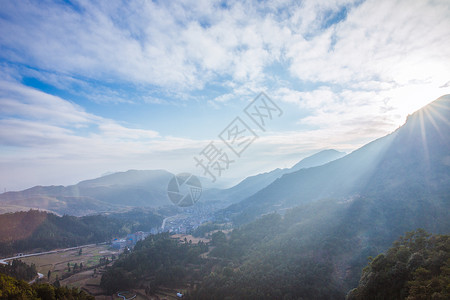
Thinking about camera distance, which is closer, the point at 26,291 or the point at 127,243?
the point at 26,291

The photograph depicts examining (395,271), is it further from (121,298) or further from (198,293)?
(121,298)

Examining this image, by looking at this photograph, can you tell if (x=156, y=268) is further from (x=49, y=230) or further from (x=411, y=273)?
(x=49, y=230)

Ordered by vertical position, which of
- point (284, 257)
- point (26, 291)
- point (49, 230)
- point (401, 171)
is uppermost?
point (26, 291)

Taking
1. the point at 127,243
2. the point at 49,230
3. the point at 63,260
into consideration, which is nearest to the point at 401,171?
the point at 127,243

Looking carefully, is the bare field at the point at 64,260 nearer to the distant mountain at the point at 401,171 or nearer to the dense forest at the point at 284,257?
the dense forest at the point at 284,257

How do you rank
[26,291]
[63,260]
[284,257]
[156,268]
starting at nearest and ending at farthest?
[26,291] → [284,257] → [156,268] → [63,260]

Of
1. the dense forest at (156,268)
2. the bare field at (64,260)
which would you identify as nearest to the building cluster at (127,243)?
the bare field at (64,260)

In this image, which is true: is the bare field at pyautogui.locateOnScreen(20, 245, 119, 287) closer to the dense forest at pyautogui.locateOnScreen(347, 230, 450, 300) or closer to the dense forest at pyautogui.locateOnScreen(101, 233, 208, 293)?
the dense forest at pyautogui.locateOnScreen(101, 233, 208, 293)
